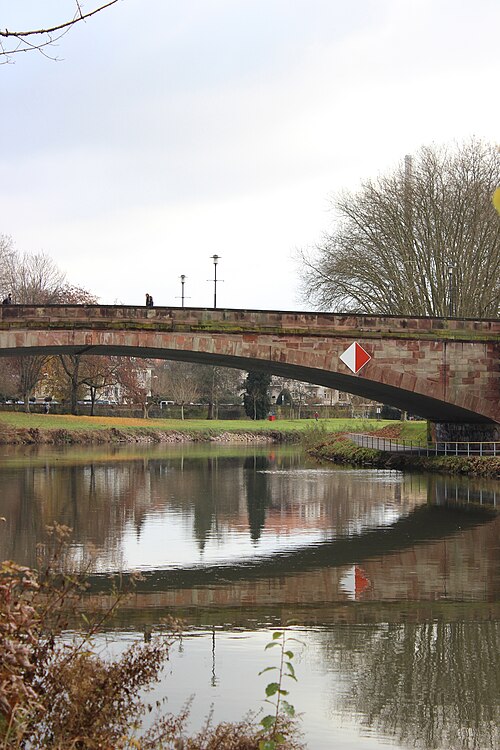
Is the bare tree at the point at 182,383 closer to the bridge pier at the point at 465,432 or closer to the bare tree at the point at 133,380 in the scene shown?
the bare tree at the point at 133,380

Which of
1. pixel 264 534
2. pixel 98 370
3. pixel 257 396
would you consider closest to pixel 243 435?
pixel 98 370

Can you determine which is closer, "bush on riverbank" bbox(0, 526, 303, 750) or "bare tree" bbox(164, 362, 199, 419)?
"bush on riverbank" bbox(0, 526, 303, 750)

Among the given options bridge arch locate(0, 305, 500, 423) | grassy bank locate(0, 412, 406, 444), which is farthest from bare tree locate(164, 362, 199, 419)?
bridge arch locate(0, 305, 500, 423)

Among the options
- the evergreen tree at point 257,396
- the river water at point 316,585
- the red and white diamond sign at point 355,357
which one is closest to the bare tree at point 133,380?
the evergreen tree at point 257,396

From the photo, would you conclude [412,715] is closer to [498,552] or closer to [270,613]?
[270,613]

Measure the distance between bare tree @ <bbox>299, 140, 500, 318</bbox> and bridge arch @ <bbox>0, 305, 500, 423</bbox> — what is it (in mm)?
11518

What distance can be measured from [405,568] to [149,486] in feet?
46.3

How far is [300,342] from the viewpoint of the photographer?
1167 inches

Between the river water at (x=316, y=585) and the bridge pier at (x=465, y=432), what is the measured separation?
4757 millimetres

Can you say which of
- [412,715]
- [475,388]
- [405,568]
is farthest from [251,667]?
[475,388]

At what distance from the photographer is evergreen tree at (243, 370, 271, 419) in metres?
82.9

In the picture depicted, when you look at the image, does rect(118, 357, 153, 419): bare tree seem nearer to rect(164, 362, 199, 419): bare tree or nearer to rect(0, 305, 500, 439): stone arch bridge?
rect(164, 362, 199, 419): bare tree

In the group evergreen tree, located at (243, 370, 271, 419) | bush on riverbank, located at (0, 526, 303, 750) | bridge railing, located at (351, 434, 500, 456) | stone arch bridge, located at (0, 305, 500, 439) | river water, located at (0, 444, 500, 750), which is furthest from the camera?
evergreen tree, located at (243, 370, 271, 419)

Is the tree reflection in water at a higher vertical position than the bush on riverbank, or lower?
lower
